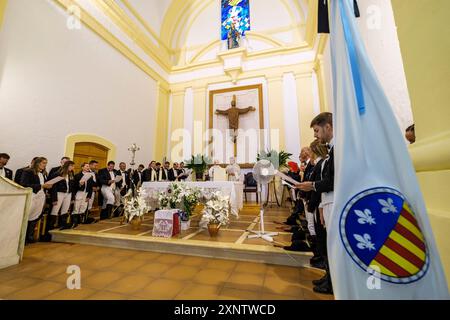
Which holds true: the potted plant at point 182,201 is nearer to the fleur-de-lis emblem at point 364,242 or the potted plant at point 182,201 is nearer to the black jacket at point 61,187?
the black jacket at point 61,187

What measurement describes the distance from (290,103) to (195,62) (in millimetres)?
5072

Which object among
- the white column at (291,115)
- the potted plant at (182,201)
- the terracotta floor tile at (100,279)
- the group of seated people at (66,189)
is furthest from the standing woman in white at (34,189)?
the white column at (291,115)

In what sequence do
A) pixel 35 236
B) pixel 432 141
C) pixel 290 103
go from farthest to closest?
pixel 290 103 → pixel 35 236 → pixel 432 141

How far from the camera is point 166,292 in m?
1.81

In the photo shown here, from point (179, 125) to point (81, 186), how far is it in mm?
5503

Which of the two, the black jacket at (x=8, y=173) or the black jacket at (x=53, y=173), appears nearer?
the black jacket at (x=8, y=173)

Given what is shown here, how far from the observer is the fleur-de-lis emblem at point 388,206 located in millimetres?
816

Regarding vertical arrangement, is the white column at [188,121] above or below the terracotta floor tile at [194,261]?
above

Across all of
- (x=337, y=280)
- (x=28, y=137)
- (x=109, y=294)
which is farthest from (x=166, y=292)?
(x=28, y=137)

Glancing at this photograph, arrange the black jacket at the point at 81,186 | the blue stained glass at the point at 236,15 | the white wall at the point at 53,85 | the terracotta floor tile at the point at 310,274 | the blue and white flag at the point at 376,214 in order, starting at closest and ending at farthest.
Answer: the blue and white flag at the point at 376,214, the terracotta floor tile at the point at 310,274, the white wall at the point at 53,85, the black jacket at the point at 81,186, the blue stained glass at the point at 236,15

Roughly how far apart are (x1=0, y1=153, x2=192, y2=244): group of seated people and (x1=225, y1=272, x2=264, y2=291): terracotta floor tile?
345 centimetres

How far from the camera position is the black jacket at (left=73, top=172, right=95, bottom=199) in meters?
4.41

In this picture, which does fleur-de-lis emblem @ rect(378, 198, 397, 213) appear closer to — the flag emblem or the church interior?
the flag emblem
